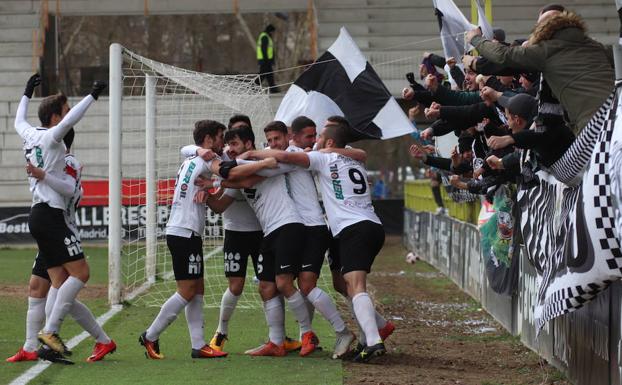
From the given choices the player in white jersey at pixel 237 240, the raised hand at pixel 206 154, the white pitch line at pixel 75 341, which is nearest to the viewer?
the white pitch line at pixel 75 341

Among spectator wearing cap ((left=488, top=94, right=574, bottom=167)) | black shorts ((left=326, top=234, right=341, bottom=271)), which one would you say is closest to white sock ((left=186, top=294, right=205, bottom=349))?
black shorts ((left=326, top=234, right=341, bottom=271))

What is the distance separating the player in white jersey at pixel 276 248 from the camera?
8.80 m

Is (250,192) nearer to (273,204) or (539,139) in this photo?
(273,204)

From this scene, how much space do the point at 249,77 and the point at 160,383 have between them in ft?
31.3

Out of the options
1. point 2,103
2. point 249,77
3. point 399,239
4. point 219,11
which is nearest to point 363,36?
point 219,11

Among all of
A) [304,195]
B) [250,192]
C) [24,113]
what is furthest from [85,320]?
[304,195]

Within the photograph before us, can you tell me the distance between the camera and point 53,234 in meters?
8.52

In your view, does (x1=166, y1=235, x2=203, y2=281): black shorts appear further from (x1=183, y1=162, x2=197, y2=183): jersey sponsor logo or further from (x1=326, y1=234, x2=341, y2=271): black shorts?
(x1=326, y1=234, x2=341, y2=271): black shorts

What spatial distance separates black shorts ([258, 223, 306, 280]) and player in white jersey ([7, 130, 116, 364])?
4.81 feet

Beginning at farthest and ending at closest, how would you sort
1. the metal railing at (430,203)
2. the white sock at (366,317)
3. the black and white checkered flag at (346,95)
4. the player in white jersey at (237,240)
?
the metal railing at (430,203) < the black and white checkered flag at (346,95) < the player in white jersey at (237,240) < the white sock at (366,317)

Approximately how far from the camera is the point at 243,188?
29.4 feet

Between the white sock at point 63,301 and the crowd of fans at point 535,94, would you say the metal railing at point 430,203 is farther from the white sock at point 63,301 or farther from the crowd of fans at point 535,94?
the white sock at point 63,301

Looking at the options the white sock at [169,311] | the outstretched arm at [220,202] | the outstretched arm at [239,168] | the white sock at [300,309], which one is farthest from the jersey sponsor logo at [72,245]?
the white sock at [300,309]

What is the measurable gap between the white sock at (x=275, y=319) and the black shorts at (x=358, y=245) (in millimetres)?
819
